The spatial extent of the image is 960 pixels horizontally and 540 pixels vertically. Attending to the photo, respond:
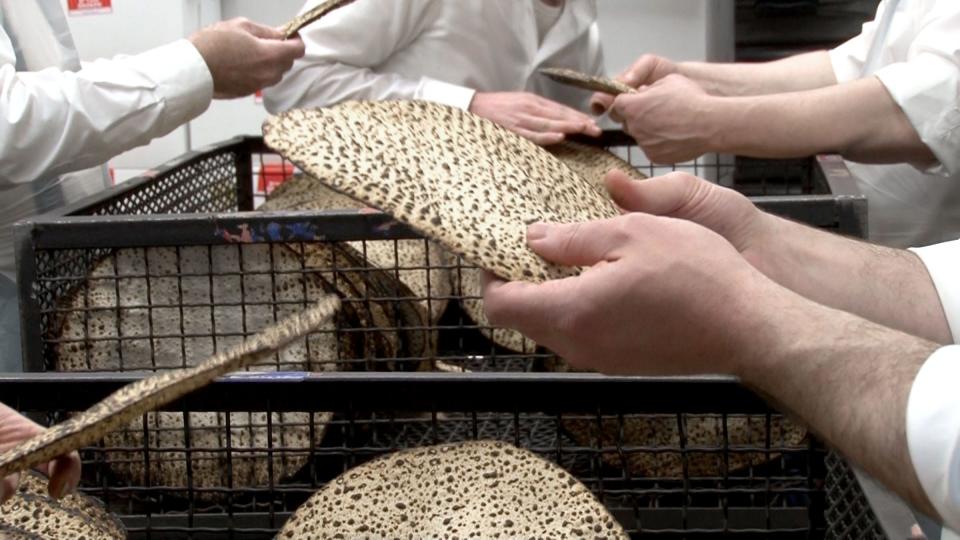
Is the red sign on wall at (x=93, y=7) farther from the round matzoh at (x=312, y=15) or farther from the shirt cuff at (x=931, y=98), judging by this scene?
the shirt cuff at (x=931, y=98)

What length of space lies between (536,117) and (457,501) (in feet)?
2.94

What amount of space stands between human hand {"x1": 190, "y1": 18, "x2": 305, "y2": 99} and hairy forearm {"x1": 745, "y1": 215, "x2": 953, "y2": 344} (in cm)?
77

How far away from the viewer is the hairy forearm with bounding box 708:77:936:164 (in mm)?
1336

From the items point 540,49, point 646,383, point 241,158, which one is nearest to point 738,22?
point 540,49

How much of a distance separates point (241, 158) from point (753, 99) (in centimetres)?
71

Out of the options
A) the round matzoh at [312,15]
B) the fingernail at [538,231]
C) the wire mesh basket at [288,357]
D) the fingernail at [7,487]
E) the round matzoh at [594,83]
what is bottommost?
the wire mesh basket at [288,357]

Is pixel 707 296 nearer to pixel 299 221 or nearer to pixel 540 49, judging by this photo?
pixel 299 221

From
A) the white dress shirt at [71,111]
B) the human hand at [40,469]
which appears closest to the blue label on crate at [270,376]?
the human hand at [40,469]

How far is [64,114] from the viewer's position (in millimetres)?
1251

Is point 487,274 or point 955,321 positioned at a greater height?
point 487,274

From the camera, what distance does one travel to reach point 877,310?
0.86 meters

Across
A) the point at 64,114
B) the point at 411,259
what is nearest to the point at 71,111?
the point at 64,114

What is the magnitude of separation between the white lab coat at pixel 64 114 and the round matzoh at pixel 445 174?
58 centimetres

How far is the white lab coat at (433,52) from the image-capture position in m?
1.75
